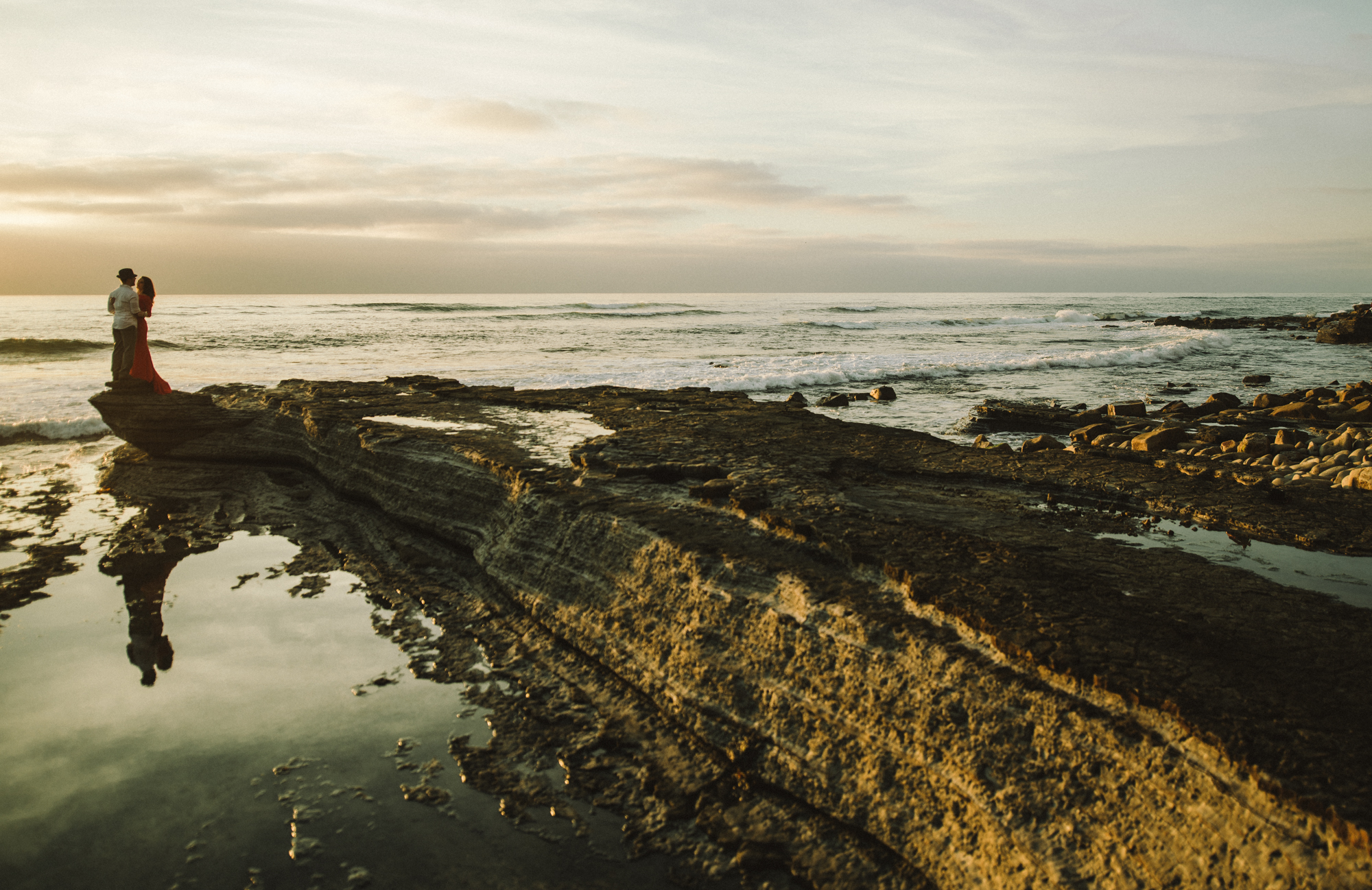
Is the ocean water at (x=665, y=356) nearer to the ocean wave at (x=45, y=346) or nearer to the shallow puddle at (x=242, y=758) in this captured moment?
the ocean wave at (x=45, y=346)

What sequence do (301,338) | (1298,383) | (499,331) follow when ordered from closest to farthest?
(1298,383) < (301,338) < (499,331)

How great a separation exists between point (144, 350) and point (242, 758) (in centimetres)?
838

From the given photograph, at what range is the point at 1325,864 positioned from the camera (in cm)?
233

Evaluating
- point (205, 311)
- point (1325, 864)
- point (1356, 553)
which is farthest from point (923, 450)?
point (205, 311)

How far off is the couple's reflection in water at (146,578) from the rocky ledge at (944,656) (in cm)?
183

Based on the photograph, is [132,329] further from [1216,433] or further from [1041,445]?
[1216,433]

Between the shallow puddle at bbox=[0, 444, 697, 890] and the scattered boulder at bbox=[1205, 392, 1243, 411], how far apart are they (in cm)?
1461

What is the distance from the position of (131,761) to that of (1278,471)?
10.2m

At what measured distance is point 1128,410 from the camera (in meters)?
13.6

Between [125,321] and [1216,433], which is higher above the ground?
[125,321]

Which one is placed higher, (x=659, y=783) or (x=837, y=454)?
(x=837, y=454)

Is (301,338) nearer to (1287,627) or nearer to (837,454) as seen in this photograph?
(837,454)

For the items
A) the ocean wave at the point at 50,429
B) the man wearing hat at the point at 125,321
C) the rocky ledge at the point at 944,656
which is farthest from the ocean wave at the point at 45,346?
the rocky ledge at the point at 944,656

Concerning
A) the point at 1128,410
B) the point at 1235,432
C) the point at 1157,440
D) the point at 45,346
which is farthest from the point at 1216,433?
the point at 45,346
